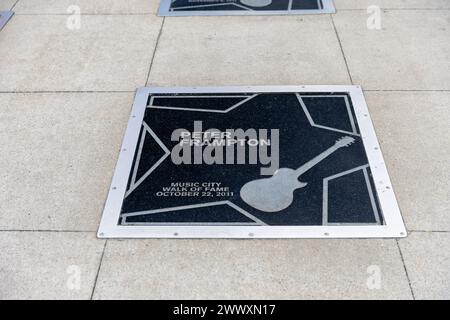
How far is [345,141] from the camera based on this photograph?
4395 millimetres

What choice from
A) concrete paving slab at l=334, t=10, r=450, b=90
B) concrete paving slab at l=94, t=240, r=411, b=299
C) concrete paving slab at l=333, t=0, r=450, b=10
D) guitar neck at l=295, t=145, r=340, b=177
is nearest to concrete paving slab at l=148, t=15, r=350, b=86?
concrete paving slab at l=334, t=10, r=450, b=90

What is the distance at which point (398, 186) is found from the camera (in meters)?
4.02

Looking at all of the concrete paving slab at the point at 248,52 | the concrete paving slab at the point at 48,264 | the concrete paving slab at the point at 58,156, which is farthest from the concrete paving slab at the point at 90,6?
the concrete paving slab at the point at 48,264

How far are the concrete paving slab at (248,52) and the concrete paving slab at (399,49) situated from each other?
0.19 metres

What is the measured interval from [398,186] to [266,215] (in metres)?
1.10

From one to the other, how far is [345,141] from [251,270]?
1571mm

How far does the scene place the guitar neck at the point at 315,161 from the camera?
4.11 meters

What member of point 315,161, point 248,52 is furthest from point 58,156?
point 248,52

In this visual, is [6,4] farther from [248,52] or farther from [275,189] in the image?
[275,189]

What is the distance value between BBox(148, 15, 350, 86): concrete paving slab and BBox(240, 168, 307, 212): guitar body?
4.81 feet

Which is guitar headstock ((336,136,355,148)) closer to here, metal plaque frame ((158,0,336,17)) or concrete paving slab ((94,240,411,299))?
concrete paving slab ((94,240,411,299))

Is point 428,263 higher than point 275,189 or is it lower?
lower

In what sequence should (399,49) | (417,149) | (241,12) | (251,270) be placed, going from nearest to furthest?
1. (251,270)
2. (417,149)
3. (399,49)
4. (241,12)
